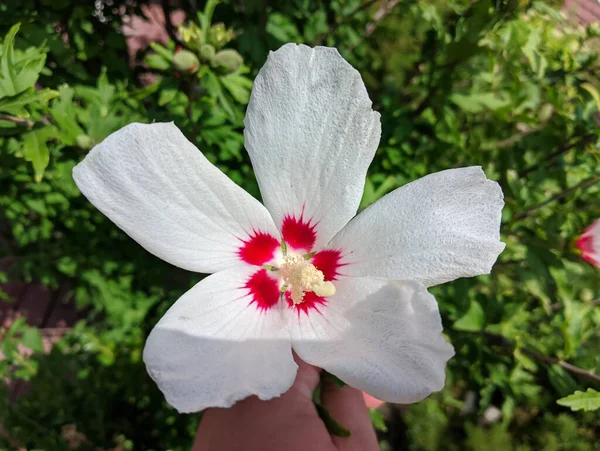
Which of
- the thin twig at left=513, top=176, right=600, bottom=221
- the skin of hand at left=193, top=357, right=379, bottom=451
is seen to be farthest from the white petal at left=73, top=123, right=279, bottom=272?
the thin twig at left=513, top=176, right=600, bottom=221

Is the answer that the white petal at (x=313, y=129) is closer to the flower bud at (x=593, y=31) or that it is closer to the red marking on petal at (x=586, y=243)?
the red marking on petal at (x=586, y=243)

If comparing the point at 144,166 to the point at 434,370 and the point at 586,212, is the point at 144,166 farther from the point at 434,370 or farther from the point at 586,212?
the point at 586,212

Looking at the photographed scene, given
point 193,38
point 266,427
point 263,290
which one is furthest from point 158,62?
point 266,427

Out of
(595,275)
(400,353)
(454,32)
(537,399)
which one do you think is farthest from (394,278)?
(537,399)

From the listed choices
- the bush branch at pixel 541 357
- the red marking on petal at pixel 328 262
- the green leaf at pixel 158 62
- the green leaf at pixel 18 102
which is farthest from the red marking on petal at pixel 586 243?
the green leaf at pixel 18 102

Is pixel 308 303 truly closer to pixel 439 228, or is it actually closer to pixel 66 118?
pixel 439 228
